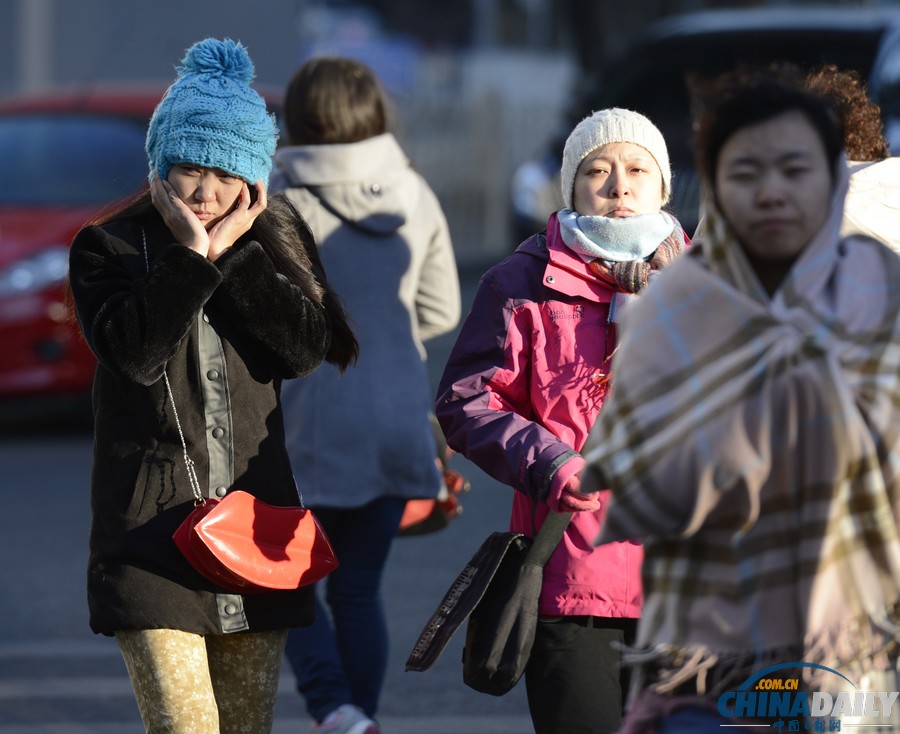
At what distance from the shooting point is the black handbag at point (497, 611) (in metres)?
3.41

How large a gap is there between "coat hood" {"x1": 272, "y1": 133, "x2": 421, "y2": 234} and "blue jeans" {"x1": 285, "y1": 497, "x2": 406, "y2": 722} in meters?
0.80

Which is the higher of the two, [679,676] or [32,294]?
[679,676]

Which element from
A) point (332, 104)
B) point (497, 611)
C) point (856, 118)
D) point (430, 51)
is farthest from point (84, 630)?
point (430, 51)

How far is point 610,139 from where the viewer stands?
3682 millimetres

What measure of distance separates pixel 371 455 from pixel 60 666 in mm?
1616

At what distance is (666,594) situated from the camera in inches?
106

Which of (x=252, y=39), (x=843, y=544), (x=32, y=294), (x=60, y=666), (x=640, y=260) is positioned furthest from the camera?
(x=252, y=39)

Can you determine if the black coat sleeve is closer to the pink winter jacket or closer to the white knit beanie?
the pink winter jacket

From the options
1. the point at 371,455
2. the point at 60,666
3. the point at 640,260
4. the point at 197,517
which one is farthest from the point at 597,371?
the point at 60,666

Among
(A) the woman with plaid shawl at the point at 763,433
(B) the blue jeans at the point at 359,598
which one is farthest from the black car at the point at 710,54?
(A) the woman with plaid shawl at the point at 763,433

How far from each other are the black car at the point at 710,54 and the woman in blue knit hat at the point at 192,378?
7006 millimetres

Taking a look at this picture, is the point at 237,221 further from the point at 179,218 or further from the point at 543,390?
the point at 543,390

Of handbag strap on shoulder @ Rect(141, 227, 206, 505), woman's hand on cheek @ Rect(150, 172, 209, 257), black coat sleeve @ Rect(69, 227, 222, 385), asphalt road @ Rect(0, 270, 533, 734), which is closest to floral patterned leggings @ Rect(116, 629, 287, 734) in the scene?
handbag strap on shoulder @ Rect(141, 227, 206, 505)

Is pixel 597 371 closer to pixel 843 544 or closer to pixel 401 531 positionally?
pixel 843 544
